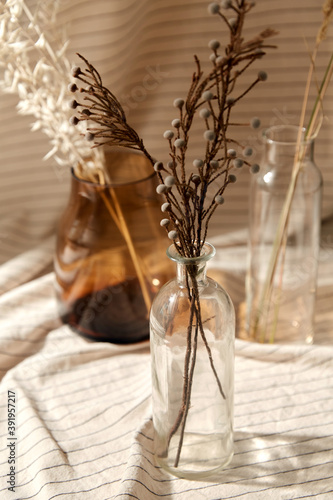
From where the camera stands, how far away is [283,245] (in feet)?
3.38

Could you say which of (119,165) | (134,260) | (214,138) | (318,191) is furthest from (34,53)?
(214,138)

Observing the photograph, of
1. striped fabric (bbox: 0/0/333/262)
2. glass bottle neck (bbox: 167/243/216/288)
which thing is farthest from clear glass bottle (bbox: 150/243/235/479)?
striped fabric (bbox: 0/0/333/262)

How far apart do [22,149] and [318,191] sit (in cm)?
65

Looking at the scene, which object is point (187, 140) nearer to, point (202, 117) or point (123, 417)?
point (202, 117)

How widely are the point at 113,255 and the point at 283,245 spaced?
273 millimetres

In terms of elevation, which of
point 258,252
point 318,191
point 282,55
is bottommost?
point 258,252

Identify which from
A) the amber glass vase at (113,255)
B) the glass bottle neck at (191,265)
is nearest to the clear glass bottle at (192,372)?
the glass bottle neck at (191,265)

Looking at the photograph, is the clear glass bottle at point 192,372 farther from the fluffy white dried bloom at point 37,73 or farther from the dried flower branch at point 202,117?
the fluffy white dried bloom at point 37,73

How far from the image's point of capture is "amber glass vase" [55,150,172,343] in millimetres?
995

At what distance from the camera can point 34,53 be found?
1243 millimetres

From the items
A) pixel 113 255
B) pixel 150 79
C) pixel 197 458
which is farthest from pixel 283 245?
pixel 150 79

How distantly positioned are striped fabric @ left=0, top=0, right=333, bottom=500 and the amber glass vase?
47mm

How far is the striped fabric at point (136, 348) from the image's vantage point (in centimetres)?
81

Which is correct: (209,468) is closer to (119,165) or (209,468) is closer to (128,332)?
(128,332)
